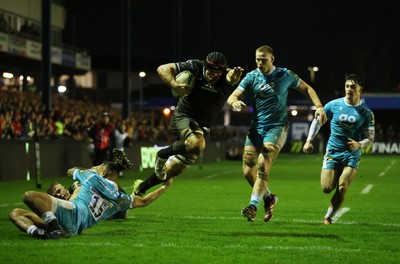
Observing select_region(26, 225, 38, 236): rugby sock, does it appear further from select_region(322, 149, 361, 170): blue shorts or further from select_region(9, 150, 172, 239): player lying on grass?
select_region(322, 149, 361, 170): blue shorts

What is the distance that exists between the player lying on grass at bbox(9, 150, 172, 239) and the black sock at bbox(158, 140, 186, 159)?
7.03ft

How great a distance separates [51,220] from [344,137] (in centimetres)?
498

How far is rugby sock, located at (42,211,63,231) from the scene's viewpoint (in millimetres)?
10102

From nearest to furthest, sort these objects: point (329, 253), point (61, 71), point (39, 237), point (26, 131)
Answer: point (329, 253)
point (39, 237)
point (26, 131)
point (61, 71)

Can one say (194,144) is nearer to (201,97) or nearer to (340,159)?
(201,97)

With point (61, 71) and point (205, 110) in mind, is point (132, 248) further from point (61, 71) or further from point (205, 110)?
point (61, 71)

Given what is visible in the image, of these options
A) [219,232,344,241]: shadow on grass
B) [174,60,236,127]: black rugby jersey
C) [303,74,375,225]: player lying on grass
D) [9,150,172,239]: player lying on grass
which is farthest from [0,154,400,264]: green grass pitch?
[174,60,236,127]: black rugby jersey

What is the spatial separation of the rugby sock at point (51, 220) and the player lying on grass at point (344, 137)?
168 inches

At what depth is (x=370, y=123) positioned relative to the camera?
42.5ft

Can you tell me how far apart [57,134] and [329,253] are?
2064 centimetres

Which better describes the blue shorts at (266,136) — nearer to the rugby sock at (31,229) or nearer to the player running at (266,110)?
the player running at (266,110)

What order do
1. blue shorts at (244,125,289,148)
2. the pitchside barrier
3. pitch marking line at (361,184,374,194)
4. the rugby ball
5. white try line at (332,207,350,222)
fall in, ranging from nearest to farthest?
the rugby ball
blue shorts at (244,125,289,148)
white try line at (332,207,350,222)
pitch marking line at (361,184,374,194)
the pitchside barrier

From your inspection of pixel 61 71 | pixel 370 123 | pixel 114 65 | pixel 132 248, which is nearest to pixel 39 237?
pixel 132 248

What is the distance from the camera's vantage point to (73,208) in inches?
405
